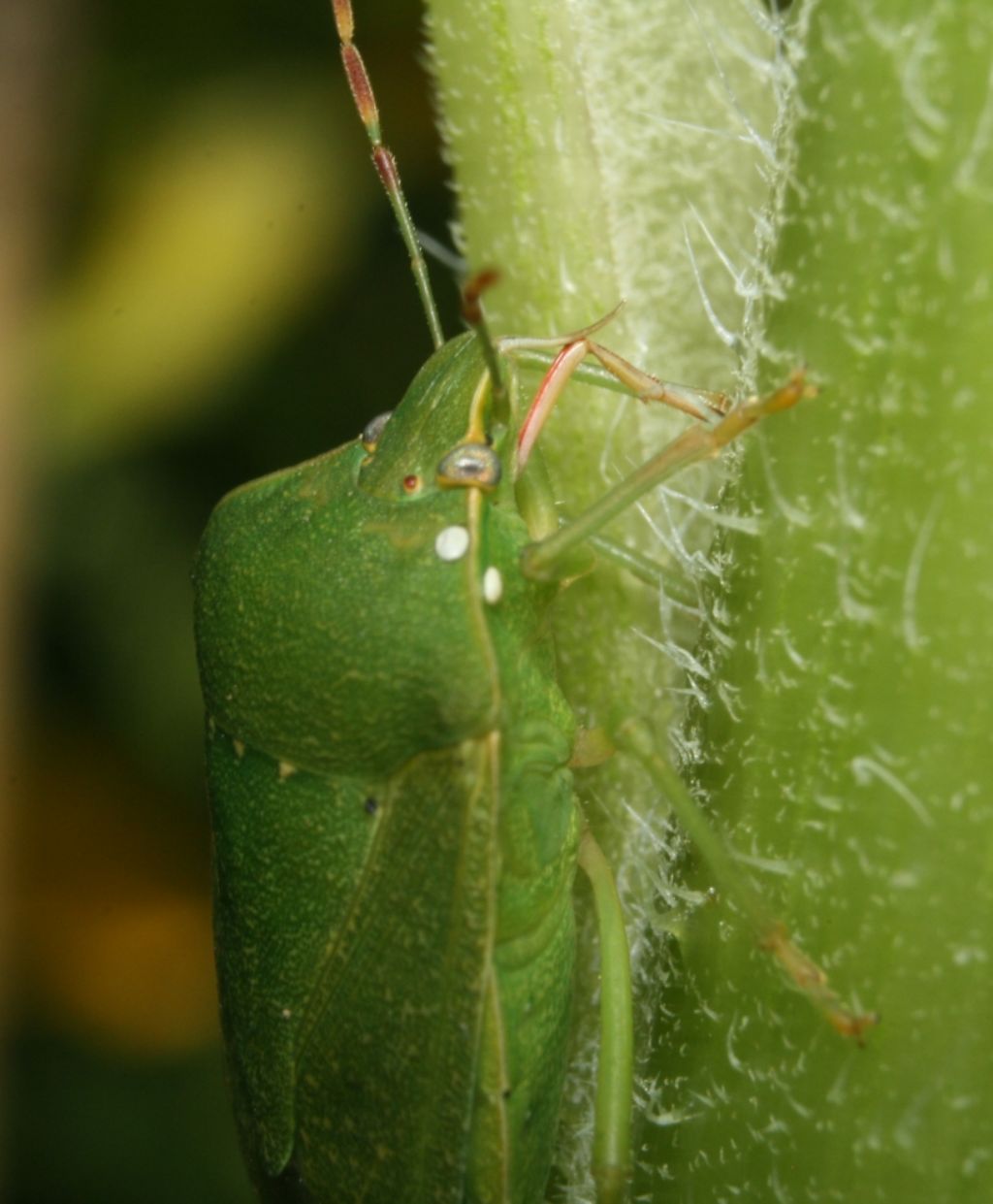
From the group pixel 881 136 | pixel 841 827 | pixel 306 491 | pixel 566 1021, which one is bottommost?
pixel 566 1021

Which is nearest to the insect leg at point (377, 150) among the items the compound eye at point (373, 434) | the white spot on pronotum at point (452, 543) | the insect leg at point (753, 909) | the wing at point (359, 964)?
the compound eye at point (373, 434)

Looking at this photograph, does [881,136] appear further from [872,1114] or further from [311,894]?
[311,894]

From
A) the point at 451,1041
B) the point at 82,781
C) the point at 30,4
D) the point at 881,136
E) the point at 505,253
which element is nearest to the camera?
the point at 881,136

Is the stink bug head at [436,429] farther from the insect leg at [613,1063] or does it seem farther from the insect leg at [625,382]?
the insect leg at [613,1063]

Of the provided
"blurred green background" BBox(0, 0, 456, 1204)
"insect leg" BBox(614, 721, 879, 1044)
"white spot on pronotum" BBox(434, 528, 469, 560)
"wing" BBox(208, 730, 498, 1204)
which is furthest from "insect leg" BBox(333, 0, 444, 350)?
"blurred green background" BBox(0, 0, 456, 1204)

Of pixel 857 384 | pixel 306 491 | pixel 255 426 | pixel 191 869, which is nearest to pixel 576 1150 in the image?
pixel 306 491

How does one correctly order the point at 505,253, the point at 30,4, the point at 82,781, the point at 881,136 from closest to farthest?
the point at 881,136
the point at 505,253
the point at 30,4
the point at 82,781
